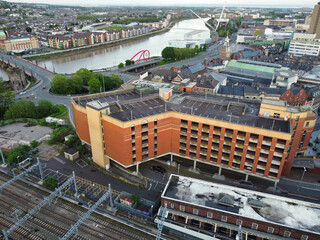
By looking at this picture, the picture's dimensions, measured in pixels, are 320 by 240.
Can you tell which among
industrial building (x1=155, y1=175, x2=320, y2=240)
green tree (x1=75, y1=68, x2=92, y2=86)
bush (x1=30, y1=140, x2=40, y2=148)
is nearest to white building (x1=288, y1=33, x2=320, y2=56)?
green tree (x1=75, y1=68, x2=92, y2=86)

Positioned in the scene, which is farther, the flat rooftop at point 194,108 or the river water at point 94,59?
the river water at point 94,59

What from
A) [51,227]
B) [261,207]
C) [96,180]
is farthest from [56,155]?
[261,207]

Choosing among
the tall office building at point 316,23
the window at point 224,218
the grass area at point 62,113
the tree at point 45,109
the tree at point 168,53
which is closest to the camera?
the window at point 224,218

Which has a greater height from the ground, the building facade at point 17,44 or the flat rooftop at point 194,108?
the flat rooftop at point 194,108

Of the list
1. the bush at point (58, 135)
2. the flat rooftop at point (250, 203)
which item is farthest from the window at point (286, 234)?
the bush at point (58, 135)

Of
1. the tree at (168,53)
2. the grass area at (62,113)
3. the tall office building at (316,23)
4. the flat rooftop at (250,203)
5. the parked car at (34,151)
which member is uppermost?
the tall office building at (316,23)

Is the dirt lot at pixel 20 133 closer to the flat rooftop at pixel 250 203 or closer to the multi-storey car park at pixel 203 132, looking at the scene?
the multi-storey car park at pixel 203 132

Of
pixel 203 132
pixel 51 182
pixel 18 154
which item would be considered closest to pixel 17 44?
pixel 18 154

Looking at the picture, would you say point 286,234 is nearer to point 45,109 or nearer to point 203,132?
point 203,132
